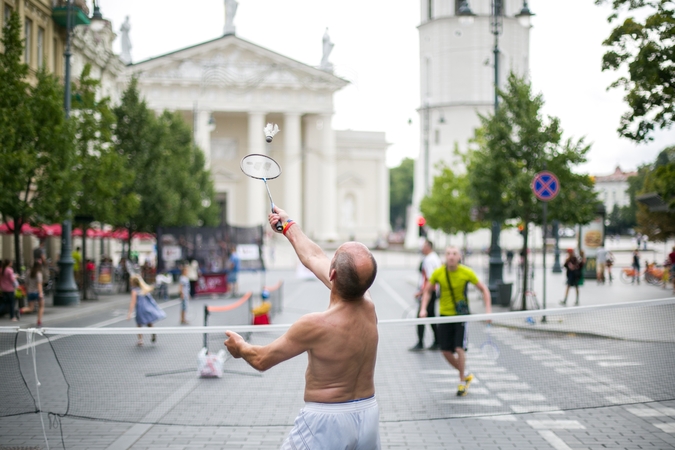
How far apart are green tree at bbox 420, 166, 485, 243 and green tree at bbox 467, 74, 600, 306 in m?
19.6

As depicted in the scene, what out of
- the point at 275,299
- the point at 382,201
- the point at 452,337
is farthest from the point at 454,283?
the point at 382,201

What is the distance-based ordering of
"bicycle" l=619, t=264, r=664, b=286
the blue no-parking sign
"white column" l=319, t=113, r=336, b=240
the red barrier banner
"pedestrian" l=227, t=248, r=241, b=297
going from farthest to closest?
"white column" l=319, t=113, r=336, b=240, "bicycle" l=619, t=264, r=664, b=286, "pedestrian" l=227, t=248, r=241, b=297, the red barrier banner, the blue no-parking sign

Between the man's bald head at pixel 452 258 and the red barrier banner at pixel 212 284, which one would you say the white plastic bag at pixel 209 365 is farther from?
the red barrier banner at pixel 212 284

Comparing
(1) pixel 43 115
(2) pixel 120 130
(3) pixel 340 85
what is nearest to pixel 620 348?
(1) pixel 43 115

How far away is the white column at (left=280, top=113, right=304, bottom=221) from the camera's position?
7725 centimetres

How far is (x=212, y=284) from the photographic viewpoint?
96.3 ft

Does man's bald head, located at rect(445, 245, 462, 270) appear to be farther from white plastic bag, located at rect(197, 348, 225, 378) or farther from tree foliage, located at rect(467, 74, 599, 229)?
tree foliage, located at rect(467, 74, 599, 229)

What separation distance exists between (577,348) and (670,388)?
0.89 meters

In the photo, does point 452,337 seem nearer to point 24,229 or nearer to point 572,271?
point 572,271

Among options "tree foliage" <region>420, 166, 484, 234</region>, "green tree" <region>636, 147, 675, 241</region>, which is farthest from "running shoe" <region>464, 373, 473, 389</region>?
"tree foliage" <region>420, 166, 484, 234</region>

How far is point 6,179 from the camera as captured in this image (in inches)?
770

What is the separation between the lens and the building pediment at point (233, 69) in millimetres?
73375

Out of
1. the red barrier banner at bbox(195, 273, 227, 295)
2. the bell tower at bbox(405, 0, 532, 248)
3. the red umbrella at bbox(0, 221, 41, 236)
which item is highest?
the bell tower at bbox(405, 0, 532, 248)

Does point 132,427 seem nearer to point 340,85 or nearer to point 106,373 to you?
point 106,373
